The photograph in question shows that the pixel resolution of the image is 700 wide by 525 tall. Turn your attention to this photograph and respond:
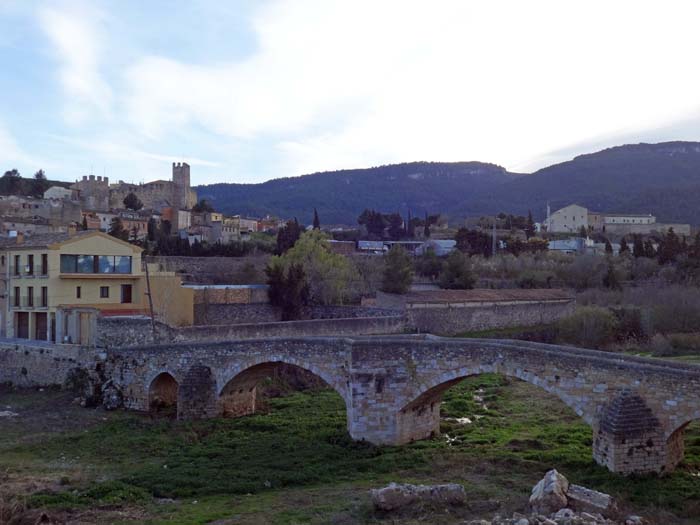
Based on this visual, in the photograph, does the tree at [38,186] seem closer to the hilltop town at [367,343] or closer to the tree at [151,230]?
the hilltop town at [367,343]

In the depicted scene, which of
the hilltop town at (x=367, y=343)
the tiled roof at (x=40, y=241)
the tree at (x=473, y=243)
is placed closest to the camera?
the hilltop town at (x=367, y=343)

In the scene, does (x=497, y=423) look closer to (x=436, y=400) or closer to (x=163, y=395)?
(x=436, y=400)

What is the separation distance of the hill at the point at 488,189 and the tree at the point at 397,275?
63.7 metres

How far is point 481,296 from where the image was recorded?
4284 centimetres

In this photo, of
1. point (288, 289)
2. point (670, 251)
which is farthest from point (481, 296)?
point (670, 251)

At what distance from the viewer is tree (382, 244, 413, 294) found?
4384cm

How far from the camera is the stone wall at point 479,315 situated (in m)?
38.8

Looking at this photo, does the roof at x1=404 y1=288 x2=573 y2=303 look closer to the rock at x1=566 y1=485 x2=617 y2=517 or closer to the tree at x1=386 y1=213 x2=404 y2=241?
the rock at x1=566 y1=485 x2=617 y2=517

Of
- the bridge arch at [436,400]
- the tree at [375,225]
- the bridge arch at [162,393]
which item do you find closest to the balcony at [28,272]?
the bridge arch at [162,393]

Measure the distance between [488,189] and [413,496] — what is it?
12603cm

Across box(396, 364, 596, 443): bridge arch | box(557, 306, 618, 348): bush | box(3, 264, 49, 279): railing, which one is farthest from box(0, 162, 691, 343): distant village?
box(396, 364, 596, 443): bridge arch

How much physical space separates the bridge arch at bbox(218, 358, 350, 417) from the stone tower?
2897 inches

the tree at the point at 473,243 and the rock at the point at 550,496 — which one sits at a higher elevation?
the tree at the point at 473,243

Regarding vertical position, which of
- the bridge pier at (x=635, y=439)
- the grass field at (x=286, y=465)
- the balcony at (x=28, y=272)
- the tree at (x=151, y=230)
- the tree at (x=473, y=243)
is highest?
the tree at (x=151, y=230)
